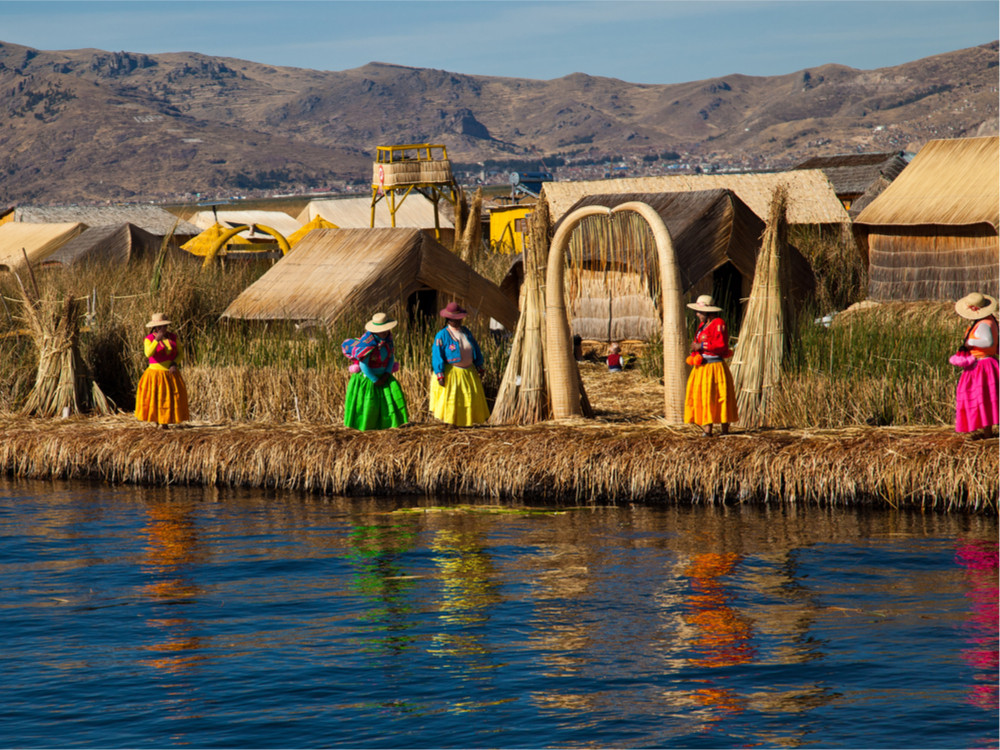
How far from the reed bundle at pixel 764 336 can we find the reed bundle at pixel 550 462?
68 centimetres

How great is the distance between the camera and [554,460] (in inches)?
409

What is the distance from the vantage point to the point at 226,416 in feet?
42.1

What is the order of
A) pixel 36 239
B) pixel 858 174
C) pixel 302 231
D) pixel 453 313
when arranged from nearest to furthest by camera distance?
pixel 453 313 → pixel 36 239 → pixel 302 231 → pixel 858 174

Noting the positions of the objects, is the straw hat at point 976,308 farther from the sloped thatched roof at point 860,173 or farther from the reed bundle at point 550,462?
the sloped thatched roof at point 860,173

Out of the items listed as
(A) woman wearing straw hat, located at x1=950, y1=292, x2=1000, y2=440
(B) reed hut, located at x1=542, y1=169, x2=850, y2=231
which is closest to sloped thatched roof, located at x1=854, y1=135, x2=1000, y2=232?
(B) reed hut, located at x1=542, y1=169, x2=850, y2=231

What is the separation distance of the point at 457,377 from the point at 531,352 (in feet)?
2.62

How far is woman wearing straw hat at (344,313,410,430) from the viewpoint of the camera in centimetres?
1116

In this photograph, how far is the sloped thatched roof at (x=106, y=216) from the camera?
38.0 meters

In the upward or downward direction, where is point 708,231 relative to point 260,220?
downward

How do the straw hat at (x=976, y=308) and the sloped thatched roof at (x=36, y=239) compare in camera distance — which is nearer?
the straw hat at (x=976, y=308)

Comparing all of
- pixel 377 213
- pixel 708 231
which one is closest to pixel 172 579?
pixel 708 231

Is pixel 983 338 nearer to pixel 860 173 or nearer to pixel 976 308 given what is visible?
pixel 976 308

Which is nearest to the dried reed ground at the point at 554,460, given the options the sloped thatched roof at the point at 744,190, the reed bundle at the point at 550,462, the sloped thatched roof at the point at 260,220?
the reed bundle at the point at 550,462

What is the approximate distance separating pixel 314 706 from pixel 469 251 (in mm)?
18229
